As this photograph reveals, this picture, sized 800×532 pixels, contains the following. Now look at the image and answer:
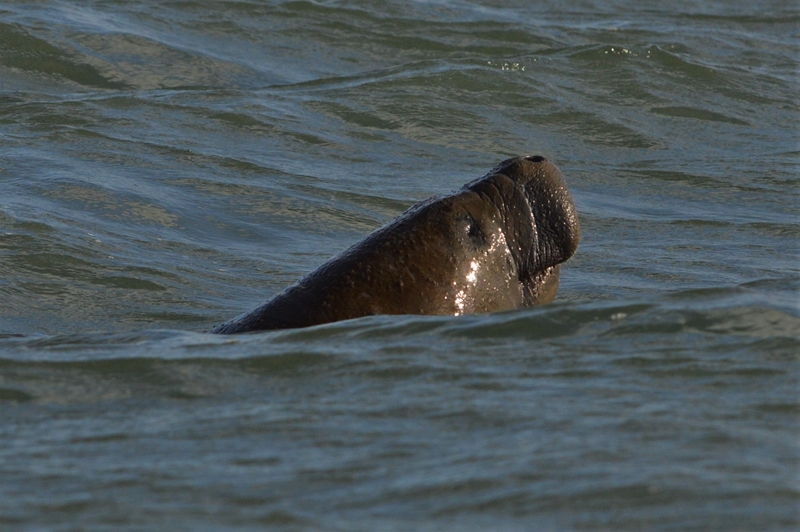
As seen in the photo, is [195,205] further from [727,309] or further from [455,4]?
[455,4]

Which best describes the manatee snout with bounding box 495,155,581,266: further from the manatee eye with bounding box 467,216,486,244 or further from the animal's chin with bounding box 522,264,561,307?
the manatee eye with bounding box 467,216,486,244

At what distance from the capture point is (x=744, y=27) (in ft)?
56.0

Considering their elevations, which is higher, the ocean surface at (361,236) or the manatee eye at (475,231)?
the manatee eye at (475,231)

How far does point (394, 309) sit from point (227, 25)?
10799 mm

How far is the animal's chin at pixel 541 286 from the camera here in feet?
15.0

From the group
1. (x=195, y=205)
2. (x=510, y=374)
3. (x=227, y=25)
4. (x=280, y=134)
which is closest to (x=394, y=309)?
(x=510, y=374)

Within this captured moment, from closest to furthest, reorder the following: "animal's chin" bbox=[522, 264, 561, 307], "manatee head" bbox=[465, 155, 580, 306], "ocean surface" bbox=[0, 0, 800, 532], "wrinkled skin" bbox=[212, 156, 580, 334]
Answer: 1. "ocean surface" bbox=[0, 0, 800, 532]
2. "wrinkled skin" bbox=[212, 156, 580, 334]
3. "manatee head" bbox=[465, 155, 580, 306]
4. "animal's chin" bbox=[522, 264, 561, 307]

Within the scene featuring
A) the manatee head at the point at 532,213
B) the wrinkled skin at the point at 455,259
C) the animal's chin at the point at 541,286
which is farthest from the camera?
the animal's chin at the point at 541,286

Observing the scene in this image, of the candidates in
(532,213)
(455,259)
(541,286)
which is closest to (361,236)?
(541,286)

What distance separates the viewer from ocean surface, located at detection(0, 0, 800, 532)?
9.44ft

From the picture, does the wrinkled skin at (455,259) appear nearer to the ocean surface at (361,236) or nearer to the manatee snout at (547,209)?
the manatee snout at (547,209)

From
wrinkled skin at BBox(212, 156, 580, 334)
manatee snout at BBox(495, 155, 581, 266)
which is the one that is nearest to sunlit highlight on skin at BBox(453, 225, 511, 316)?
wrinkled skin at BBox(212, 156, 580, 334)

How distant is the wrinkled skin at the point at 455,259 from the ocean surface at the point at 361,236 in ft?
0.58

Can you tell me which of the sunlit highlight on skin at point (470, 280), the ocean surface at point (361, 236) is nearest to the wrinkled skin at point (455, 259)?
the sunlit highlight on skin at point (470, 280)
